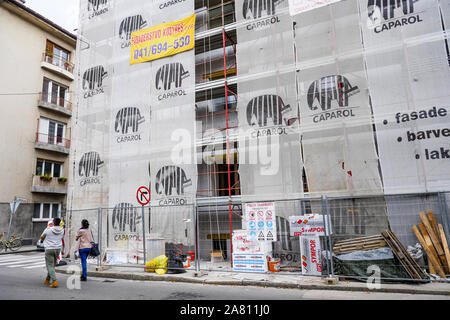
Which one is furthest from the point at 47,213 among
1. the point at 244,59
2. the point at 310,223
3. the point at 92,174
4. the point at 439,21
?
the point at 439,21

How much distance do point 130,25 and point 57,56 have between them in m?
12.9

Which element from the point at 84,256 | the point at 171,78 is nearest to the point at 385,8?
the point at 171,78

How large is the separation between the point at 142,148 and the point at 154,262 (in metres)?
5.72

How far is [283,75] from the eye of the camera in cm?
1166

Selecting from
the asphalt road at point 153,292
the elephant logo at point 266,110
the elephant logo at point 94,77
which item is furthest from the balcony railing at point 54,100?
the elephant logo at point 266,110

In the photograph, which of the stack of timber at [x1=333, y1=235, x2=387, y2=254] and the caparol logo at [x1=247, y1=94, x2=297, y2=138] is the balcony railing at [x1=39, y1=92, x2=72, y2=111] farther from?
the stack of timber at [x1=333, y1=235, x2=387, y2=254]

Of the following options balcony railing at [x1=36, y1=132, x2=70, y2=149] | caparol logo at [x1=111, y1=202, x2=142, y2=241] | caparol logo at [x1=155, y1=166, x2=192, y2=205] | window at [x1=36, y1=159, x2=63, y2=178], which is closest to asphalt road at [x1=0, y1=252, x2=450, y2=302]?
caparol logo at [x1=111, y1=202, x2=142, y2=241]

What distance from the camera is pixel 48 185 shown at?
22.3 metres

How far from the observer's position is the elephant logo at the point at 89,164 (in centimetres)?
1462

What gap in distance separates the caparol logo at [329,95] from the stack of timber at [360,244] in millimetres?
4136

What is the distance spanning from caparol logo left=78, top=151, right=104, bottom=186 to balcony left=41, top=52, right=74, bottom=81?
12.7m

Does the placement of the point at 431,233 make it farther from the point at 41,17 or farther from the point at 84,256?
the point at 41,17

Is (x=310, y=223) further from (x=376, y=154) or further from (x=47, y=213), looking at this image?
(x=47, y=213)
